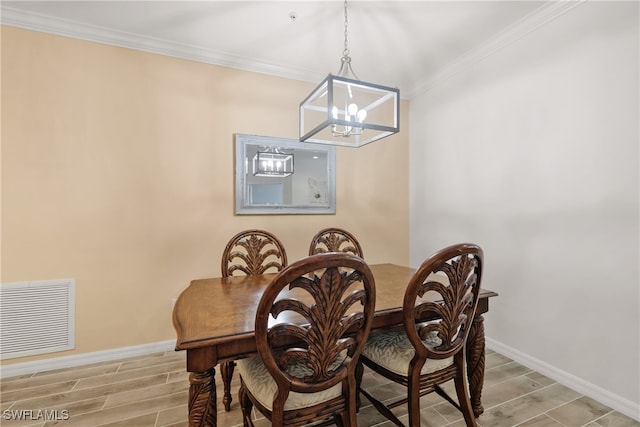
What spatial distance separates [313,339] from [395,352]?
0.58 meters

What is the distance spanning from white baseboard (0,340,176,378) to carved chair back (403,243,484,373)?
2237 millimetres

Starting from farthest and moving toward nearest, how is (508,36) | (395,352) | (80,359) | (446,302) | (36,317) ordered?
(508,36)
(80,359)
(36,317)
(395,352)
(446,302)

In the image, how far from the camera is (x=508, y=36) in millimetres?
2436

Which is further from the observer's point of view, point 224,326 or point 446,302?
point 446,302

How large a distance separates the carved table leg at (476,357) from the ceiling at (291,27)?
2.16 meters

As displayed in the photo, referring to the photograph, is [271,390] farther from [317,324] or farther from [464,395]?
[464,395]

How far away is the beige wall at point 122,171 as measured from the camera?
2223mm

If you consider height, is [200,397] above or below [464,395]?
above

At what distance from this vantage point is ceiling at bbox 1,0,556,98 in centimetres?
214

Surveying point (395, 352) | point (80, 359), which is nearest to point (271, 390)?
point (395, 352)

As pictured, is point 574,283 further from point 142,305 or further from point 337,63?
point 142,305

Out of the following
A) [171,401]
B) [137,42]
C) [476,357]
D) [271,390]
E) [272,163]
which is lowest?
[171,401]

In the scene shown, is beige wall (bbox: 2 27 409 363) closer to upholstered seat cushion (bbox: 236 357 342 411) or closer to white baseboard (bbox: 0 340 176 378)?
white baseboard (bbox: 0 340 176 378)

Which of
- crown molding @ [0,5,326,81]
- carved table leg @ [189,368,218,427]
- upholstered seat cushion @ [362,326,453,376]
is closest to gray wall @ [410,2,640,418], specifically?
upholstered seat cushion @ [362,326,453,376]
